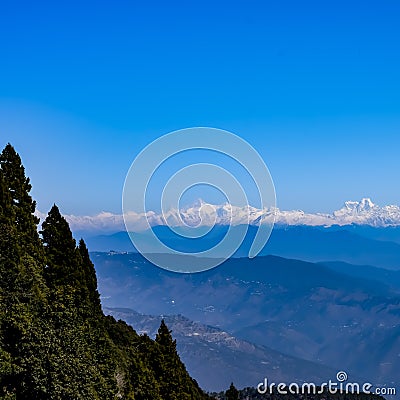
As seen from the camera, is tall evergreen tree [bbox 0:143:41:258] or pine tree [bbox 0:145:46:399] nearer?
pine tree [bbox 0:145:46:399]

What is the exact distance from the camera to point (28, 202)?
44.1 meters

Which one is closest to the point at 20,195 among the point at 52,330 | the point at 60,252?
the point at 60,252

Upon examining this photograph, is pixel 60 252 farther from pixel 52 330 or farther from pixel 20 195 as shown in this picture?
pixel 52 330

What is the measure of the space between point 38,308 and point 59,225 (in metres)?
13.6

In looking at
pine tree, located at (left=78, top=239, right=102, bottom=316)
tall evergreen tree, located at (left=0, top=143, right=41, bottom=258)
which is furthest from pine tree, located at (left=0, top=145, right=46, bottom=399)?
pine tree, located at (left=78, top=239, right=102, bottom=316)

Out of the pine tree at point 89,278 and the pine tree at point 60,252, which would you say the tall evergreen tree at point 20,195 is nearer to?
the pine tree at point 60,252

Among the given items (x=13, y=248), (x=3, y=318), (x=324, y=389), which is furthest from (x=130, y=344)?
(x=324, y=389)

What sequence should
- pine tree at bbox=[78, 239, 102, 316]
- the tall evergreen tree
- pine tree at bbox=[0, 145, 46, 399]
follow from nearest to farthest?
pine tree at bbox=[0, 145, 46, 399] < the tall evergreen tree < pine tree at bbox=[78, 239, 102, 316]

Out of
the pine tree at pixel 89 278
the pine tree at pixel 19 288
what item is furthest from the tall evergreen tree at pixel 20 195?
the pine tree at pixel 89 278

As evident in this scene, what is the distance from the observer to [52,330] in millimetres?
28328

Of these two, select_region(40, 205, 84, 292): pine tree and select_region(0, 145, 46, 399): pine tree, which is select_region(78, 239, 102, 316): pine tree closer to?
select_region(40, 205, 84, 292): pine tree

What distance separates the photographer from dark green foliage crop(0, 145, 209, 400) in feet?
86.9

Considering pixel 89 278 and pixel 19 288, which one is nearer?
pixel 19 288

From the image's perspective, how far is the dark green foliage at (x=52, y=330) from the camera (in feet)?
86.9
